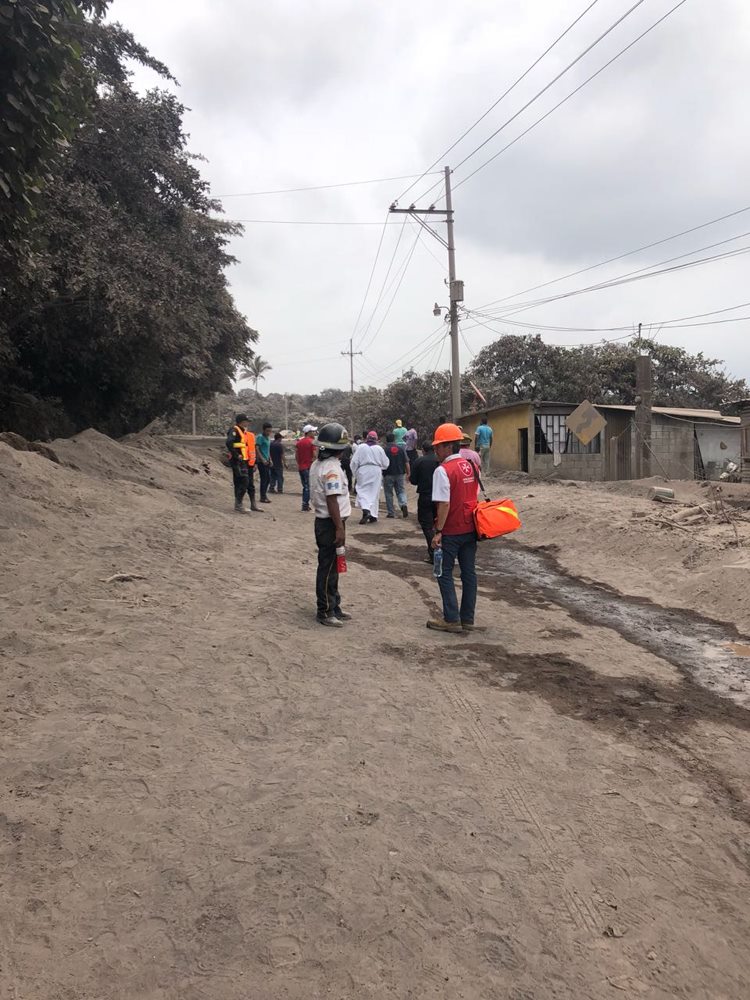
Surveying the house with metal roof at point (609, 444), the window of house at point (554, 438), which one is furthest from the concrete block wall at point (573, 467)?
the window of house at point (554, 438)

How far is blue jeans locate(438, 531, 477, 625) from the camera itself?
6086 mm

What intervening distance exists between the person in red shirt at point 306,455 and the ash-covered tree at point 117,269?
3719 mm

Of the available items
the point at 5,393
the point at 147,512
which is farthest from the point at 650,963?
the point at 5,393

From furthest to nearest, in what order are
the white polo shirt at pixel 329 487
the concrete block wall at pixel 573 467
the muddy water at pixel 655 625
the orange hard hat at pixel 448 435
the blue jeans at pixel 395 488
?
the concrete block wall at pixel 573 467, the blue jeans at pixel 395 488, the orange hard hat at pixel 448 435, the white polo shirt at pixel 329 487, the muddy water at pixel 655 625

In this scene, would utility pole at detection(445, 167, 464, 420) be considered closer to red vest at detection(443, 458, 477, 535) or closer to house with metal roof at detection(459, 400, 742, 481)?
house with metal roof at detection(459, 400, 742, 481)

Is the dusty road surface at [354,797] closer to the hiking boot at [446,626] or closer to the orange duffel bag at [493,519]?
the hiking boot at [446,626]

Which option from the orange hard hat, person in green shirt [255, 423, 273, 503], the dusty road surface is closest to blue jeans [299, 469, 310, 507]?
person in green shirt [255, 423, 273, 503]

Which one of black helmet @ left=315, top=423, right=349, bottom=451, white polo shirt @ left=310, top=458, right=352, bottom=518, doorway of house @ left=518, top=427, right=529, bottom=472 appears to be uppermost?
doorway of house @ left=518, top=427, right=529, bottom=472

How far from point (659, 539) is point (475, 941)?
8315 mm

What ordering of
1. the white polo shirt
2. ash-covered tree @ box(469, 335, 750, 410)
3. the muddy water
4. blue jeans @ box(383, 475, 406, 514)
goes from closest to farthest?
the muddy water < the white polo shirt < blue jeans @ box(383, 475, 406, 514) < ash-covered tree @ box(469, 335, 750, 410)

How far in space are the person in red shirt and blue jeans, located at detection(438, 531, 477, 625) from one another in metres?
8.42

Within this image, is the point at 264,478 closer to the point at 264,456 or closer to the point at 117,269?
the point at 264,456

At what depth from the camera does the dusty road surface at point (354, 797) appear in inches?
88.0

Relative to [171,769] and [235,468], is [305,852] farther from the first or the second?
[235,468]
